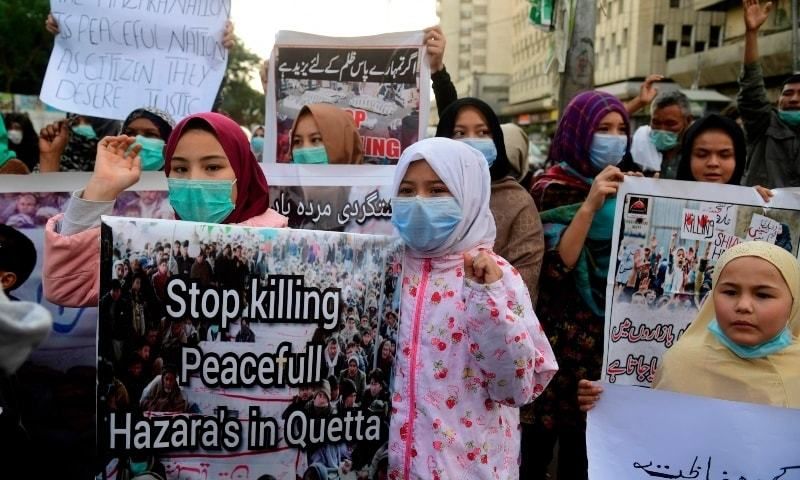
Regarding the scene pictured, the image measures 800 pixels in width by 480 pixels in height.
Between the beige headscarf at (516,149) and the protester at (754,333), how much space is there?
9.00ft

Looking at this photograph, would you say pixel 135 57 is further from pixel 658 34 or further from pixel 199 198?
pixel 658 34

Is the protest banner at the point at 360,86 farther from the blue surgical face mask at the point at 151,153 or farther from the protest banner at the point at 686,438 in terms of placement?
the protest banner at the point at 686,438

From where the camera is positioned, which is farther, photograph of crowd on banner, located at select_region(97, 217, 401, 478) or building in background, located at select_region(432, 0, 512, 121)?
building in background, located at select_region(432, 0, 512, 121)

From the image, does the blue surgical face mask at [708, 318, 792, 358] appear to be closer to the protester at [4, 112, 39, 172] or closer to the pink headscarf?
the pink headscarf

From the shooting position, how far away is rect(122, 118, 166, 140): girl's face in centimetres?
352

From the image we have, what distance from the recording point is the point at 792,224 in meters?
2.88

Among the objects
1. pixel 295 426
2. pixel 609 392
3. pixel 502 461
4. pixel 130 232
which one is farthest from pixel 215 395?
pixel 609 392

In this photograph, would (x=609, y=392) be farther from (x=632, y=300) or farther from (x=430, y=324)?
(x=632, y=300)

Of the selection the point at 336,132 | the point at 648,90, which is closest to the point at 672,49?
the point at 648,90

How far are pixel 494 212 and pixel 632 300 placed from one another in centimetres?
63

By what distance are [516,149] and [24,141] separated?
145 inches

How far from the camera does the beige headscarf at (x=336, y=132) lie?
344 centimetres

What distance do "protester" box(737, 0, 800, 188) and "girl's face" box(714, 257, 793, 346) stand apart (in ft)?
7.60

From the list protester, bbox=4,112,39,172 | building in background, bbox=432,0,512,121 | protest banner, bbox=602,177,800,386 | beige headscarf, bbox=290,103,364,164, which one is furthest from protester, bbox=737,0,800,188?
building in background, bbox=432,0,512,121
